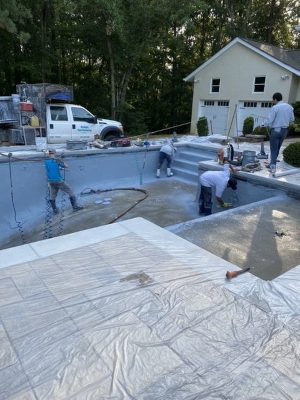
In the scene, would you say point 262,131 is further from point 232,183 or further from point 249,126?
point 232,183

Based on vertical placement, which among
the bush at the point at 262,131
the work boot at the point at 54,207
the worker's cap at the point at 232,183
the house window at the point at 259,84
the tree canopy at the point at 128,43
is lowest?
the work boot at the point at 54,207

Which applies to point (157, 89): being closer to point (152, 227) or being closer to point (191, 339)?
point (152, 227)

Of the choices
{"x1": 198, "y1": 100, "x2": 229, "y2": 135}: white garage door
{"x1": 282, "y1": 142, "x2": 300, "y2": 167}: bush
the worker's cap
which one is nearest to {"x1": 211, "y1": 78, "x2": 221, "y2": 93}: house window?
{"x1": 198, "y1": 100, "x2": 229, "y2": 135}: white garage door

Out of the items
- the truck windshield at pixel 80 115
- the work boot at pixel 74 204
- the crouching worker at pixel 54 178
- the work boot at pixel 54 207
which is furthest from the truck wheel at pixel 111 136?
the work boot at pixel 54 207

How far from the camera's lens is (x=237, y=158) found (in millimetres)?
7711

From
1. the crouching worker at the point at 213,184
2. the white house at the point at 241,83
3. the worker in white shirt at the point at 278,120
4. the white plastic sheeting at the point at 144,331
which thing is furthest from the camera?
the white house at the point at 241,83

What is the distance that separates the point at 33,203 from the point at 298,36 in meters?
27.1

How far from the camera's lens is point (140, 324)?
2.35 m

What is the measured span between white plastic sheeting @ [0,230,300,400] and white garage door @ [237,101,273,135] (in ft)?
48.7

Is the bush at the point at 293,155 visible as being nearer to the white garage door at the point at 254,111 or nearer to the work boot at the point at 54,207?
the work boot at the point at 54,207

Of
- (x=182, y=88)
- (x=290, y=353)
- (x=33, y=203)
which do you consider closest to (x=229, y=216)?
(x=290, y=353)

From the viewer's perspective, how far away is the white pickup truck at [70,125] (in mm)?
10812

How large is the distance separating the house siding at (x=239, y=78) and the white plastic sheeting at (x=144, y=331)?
15.1 metres

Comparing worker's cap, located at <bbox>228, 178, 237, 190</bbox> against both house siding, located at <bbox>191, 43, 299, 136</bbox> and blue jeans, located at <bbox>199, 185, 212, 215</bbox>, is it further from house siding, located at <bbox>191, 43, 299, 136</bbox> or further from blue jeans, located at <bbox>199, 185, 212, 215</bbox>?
house siding, located at <bbox>191, 43, 299, 136</bbox>
